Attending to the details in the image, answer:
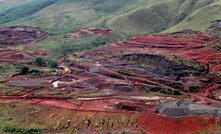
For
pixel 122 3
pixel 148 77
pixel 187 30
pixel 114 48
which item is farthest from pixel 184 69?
pixel 122 3

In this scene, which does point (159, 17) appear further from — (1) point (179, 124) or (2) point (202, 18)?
(1) point (179, 124)

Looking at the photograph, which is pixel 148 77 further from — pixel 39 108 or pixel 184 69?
pixel 39 108

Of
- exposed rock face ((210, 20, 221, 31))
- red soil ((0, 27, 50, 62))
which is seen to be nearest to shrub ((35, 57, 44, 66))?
red soil ((0, 27, 50, 62))

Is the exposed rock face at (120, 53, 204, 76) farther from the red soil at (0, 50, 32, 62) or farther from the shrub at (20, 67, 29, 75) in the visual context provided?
the red soil at (0, 50, 32, 62)

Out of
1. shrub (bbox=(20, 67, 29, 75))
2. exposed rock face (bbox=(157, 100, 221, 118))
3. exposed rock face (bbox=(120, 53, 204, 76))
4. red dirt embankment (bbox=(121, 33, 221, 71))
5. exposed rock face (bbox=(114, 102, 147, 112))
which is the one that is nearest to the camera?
exposed rock face (bbox=(157, 100, 221, 118))

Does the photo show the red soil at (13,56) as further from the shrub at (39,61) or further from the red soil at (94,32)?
the red soil at (94,32)

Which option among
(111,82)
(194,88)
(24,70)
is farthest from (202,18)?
(24,70)

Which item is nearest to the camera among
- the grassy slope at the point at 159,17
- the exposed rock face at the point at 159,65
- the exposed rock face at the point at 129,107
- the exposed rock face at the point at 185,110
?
the exposed rock face at the point at 185,110

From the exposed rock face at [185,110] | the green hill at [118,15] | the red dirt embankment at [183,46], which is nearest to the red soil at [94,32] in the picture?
the green hill at [118,15]

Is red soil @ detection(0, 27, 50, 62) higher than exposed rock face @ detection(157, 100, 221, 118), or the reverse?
red soil @ detection(0, 27, 50, 62)
